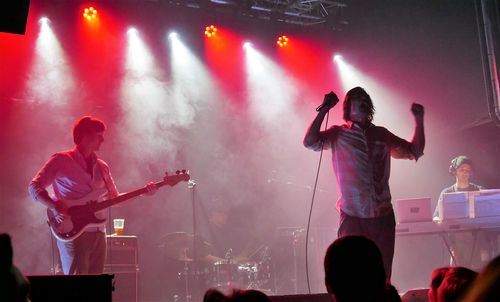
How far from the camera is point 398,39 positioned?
11.8 meters

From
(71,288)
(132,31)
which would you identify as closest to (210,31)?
(132,31)

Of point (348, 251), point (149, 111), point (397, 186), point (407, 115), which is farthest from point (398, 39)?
point (348, 251)

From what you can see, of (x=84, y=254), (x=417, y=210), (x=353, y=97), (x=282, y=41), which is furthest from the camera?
(x=282, y=41)

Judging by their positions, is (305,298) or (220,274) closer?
(305,298)

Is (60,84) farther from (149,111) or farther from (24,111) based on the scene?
(149,111)

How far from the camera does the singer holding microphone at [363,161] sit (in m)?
4.55

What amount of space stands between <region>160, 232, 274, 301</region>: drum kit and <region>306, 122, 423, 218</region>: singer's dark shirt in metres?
5.19

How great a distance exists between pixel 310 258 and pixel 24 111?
6.41 meters

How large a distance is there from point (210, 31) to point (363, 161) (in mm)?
8330

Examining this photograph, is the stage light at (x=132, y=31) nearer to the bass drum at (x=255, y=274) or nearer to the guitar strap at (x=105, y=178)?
the bass drum at (x=255, y=274)

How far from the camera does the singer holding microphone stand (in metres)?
4.55

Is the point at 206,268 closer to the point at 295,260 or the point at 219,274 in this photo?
the point at 219,274

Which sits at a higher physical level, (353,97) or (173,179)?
(353,97)

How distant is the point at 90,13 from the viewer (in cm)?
1119
